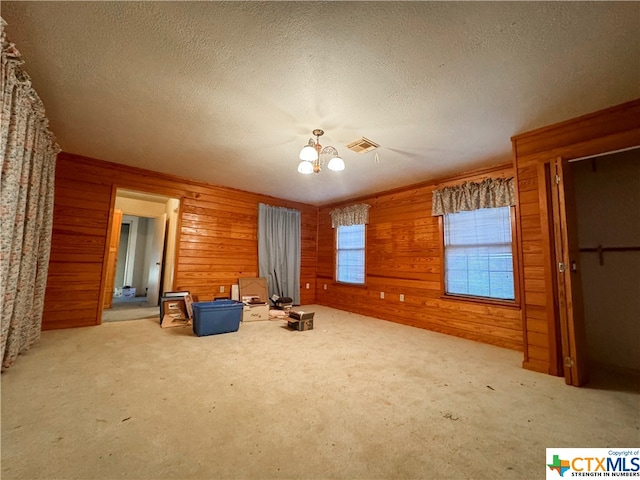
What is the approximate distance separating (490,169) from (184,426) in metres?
4.11

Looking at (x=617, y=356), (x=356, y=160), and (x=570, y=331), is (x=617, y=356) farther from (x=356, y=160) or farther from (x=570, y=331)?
(x=356, y=160)

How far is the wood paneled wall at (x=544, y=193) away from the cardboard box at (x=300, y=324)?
2.40 meters

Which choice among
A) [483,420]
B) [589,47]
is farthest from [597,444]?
[589,47]

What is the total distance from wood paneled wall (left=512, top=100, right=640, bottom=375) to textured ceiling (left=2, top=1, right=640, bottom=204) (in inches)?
5.6

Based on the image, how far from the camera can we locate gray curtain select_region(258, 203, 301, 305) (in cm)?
505

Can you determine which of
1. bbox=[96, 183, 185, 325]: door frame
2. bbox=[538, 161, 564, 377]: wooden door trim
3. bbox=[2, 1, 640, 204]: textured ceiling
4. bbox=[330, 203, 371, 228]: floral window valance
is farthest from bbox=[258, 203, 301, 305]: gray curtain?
bbox=[538, 161, 564, 377]: wooden door trim

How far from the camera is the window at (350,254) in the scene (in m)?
5.13

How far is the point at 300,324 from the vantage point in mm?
3539

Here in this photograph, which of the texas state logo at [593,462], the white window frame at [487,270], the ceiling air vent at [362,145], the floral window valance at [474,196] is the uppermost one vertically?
the ceiling air vent at [362,145]

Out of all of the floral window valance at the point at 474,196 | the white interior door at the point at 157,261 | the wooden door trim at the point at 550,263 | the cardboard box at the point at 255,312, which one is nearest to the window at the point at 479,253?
the floral window valance at the point at 474,196

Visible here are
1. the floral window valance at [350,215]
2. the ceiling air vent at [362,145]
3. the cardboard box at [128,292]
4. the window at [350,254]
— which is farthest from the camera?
the cardboard box at [128,292]

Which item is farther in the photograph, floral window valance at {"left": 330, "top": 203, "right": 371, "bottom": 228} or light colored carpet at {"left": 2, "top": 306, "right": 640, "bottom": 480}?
floral window valance at {"left": 330, "top": 203, "right": 371, "bottom": 228}

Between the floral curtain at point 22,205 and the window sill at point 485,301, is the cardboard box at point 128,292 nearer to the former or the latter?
the floral curtain at point 22,205

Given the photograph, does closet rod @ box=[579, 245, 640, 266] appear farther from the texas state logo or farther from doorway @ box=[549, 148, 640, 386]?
the texas state logo
